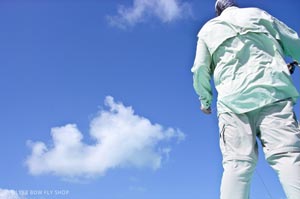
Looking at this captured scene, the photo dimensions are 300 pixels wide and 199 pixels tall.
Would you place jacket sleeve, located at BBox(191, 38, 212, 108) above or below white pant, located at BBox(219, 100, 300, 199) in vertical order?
above

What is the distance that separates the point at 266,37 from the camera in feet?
11.7

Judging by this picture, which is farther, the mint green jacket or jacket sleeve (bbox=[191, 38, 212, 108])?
jacket sleeve (bbox=[191, 38, 212, 108])

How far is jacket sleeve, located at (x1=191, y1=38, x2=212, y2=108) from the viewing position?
3.81 metres

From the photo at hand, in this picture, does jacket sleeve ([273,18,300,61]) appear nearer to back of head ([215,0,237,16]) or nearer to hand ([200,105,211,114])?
back of head ([215,0,237,16])

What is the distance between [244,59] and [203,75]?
43 cm

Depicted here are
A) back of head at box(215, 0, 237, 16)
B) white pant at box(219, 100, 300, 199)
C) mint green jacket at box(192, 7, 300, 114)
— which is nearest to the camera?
white pant at box(219, 100, 300, 199)

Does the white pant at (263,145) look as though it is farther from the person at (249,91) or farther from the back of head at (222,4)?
the back of head at (222,4)

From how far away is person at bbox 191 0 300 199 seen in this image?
322cm

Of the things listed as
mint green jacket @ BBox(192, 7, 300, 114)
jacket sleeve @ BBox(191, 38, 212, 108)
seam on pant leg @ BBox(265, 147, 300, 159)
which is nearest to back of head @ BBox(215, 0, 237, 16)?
mint green jacket @ BBox(192, 7, 300, 114)

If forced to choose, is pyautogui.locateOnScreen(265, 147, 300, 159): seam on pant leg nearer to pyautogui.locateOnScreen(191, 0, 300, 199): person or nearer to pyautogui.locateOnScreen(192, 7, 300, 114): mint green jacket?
pyautogui.locateOnScreen(191, 0, 300, 199): person

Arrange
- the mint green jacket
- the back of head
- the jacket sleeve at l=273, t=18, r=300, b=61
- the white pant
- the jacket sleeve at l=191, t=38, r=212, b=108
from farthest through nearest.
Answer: the back of head
the jacket sleeve at l=191, t=38, r=212, b=108
the jacket sleeve at l=273, t=18, r=300, b=61
the mint green jacket
the white pant

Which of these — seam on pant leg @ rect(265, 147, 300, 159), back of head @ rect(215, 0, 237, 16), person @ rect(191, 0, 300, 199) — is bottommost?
seam on pant leg @ rect(265, 147, 300, 159)

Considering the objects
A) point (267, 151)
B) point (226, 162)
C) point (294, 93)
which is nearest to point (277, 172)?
point (267, 151)

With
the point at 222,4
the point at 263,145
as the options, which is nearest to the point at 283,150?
the point at 263,145
